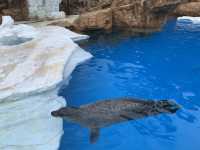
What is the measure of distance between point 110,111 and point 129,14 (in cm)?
554

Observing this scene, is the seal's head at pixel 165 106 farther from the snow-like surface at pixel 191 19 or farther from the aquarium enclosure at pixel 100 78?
the snow-like surface at pixel 191 19

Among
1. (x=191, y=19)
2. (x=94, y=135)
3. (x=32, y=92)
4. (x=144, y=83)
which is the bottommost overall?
(x=94, y=135)

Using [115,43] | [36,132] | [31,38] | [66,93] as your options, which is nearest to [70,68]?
[66,93]

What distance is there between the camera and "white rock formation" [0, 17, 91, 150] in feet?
12.6

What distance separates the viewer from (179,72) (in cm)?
679

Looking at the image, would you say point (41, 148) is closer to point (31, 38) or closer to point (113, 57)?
point (31, 38)

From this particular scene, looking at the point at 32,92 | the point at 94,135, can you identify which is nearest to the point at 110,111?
the point at 94,135

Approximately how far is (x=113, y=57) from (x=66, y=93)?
2.17 meters

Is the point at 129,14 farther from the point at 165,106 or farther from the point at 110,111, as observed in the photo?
the point at 110,111

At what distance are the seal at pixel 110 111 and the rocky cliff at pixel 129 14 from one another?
4679mm

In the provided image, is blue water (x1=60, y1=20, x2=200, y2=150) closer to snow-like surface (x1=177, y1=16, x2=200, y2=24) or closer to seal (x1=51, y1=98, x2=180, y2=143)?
seal (x1=51, y1=98, x2=180, y2=143)

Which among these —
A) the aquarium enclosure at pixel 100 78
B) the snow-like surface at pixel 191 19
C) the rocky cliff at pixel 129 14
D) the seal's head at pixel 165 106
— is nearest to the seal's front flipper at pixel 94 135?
the aquarium enclosure at pixel 100 78

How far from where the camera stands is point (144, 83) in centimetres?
624

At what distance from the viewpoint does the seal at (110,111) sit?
4125 mm
